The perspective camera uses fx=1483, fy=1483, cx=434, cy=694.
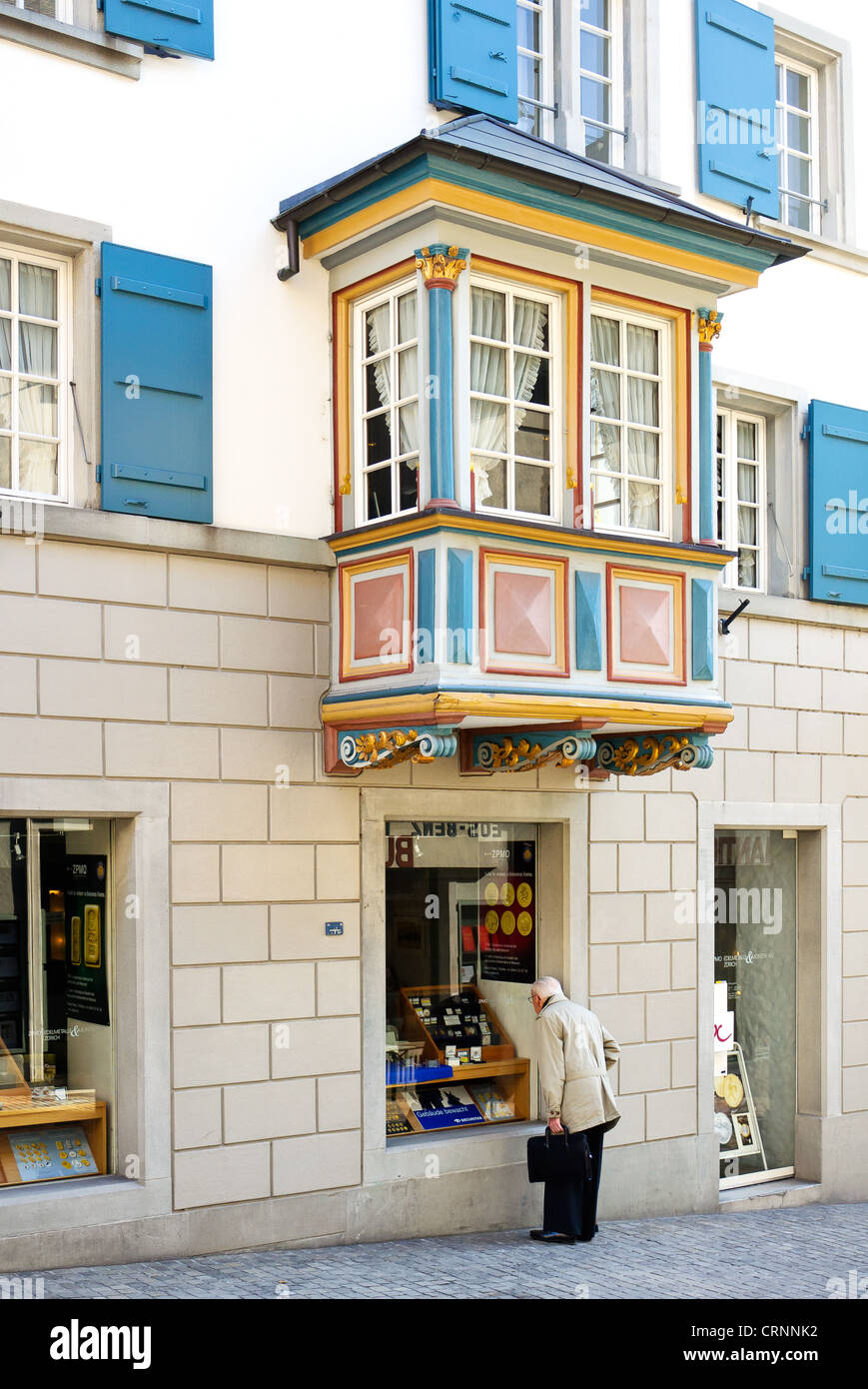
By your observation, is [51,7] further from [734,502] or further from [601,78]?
[734,502]

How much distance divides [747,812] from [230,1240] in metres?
5.20

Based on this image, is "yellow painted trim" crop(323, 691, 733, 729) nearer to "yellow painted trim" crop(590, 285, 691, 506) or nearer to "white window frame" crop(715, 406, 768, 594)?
"yellow painted trim" crop(590, 285, 691, 506)

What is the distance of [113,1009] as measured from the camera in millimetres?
8242

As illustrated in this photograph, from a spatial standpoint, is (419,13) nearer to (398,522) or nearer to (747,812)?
(398,522)

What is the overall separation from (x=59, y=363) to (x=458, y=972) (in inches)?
188

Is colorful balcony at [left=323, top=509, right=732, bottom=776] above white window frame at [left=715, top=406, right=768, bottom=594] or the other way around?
the other way around

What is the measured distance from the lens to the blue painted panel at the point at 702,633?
9.38 metres

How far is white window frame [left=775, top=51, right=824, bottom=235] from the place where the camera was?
41.3 feet

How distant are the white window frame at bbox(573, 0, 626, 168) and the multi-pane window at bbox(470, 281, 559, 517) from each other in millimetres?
2711

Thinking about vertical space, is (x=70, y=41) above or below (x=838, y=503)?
above

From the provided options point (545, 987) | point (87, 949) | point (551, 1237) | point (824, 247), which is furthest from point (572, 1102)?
point (824, 247)

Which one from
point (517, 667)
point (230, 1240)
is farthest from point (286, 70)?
point (230, 1240)

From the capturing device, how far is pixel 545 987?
954cm

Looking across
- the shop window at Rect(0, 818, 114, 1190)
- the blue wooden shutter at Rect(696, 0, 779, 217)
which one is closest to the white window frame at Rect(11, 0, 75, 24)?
the shop window at Rect(0, 818, 114, 1190)
